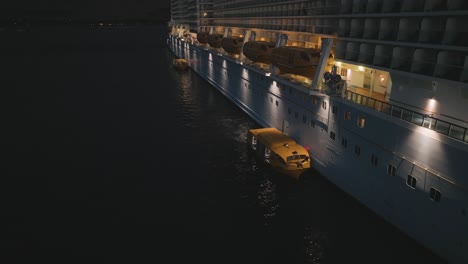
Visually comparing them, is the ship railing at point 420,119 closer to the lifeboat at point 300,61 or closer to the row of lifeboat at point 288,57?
the lifeboat at point 300,61

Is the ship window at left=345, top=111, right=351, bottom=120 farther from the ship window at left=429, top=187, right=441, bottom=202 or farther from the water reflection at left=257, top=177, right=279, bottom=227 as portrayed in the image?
the water reflection at left=257, top=177, right=279, bottom=227

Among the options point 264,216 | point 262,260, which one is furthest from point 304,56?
point 262,260

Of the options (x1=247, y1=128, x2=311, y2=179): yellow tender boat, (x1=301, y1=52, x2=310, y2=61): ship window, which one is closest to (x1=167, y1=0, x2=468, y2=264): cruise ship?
(x1=301, y1=52, x2=310, y2=61): ship window

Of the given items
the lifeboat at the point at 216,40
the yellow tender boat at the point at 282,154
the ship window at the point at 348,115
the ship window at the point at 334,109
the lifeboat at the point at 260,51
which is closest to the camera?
the ship window at the point at 348,115

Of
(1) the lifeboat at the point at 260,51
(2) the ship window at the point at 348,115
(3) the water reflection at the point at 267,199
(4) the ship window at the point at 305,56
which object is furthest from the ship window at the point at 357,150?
(1) the lifeboat at the point at 260,51

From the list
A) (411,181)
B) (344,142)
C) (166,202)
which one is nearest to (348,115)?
(344,142)

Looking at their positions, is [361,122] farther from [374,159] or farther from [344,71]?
[344,71]
